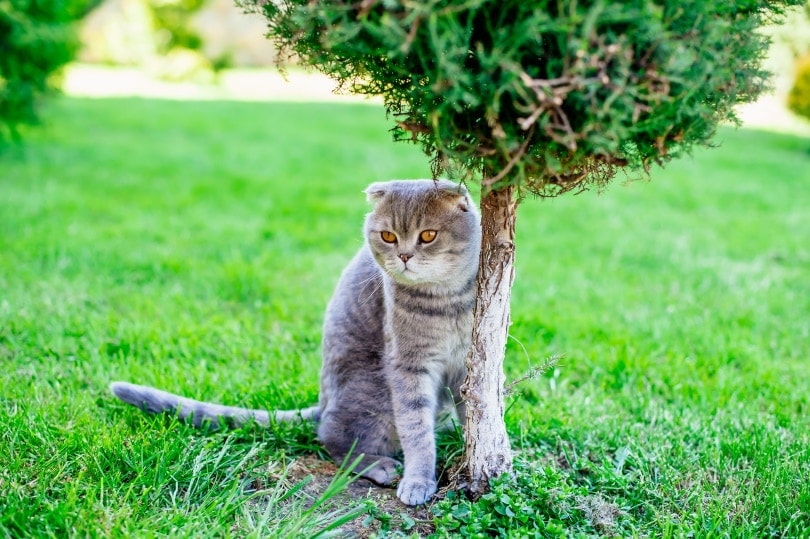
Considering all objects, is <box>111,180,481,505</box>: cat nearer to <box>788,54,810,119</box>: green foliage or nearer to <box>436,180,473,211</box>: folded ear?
<box>436,180,473,211</box>: folded ear

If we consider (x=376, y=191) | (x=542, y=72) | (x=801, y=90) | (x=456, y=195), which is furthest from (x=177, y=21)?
(x=542, y=72)

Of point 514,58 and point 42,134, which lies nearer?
point 514,58

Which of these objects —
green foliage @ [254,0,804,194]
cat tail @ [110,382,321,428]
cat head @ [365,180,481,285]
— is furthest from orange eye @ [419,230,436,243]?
cat tail @ [110,382,321,428]

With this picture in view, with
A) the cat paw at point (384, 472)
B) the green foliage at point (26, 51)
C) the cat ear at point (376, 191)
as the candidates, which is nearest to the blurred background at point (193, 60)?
the green foliage at point (26, 51)

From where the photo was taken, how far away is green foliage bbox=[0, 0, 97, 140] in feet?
23.0

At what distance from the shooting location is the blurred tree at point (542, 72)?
1.60m

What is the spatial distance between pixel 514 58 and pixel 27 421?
2031 millimetres

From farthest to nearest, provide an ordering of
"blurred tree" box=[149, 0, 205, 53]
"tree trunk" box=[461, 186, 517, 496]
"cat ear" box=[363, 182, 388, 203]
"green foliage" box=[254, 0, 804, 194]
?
"blurred tree" box=[149, 0, 205, 53] → "cat ear" box=[363, 182, 388, 203] → "tree trunk" box=[461, 186, 517, 496] → "green foliage" box=[254, 0, 804, 194]

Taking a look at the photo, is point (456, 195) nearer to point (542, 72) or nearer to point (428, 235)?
point (428, 235)

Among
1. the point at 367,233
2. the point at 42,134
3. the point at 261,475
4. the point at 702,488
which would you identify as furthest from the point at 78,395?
the point at 42,134

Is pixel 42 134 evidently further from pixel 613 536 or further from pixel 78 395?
pixel 613 536

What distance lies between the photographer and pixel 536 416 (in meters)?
2.90

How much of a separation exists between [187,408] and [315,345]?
103cm

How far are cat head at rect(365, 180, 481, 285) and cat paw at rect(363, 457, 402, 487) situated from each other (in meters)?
0.64
